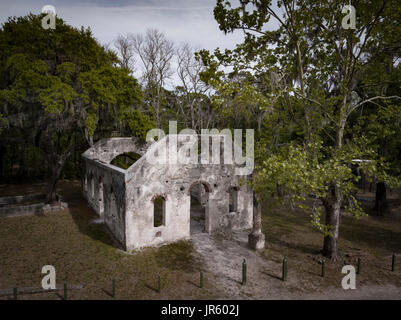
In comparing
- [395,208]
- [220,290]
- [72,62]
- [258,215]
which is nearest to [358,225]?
[395,208]

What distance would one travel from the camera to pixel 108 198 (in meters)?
15.2

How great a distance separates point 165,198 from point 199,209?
7703 millimetres

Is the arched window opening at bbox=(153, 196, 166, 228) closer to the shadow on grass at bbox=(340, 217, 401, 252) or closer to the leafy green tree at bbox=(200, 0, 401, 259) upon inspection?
the leafy green tree at bbox=(200, 0, 401, 259)

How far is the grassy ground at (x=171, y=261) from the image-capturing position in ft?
33.9

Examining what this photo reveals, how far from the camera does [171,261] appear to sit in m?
12.4

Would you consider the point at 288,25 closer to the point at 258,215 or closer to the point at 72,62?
the point at 258,215

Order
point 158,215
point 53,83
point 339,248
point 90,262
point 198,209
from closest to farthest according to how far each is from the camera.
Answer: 1. point 90,262
2. point 339,248
3. point 53,83
4. point 158,215
5. point 198,209

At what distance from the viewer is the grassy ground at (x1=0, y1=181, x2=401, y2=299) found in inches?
407

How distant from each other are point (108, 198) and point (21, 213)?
761 centimetres

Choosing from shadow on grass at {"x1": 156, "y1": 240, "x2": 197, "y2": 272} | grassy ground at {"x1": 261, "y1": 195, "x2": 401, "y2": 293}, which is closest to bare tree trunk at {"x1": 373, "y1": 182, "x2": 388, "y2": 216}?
grassy ground at {"x1": 261, "y1": 195, "x2": 401, "y2": 293}

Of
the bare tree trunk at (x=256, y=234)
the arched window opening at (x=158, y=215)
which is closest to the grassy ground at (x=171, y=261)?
the bare tree trunk at (x=256, y=234)

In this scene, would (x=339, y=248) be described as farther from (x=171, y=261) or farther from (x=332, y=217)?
(x=171, y=261)

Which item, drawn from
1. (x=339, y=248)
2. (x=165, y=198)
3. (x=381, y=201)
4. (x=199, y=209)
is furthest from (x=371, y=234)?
(x=165, y=198)

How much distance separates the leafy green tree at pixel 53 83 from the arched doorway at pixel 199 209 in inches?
351
